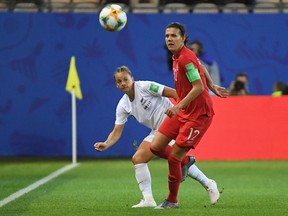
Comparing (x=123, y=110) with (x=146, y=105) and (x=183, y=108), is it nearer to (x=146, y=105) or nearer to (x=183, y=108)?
(x=146, y=105)

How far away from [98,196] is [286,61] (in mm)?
10323

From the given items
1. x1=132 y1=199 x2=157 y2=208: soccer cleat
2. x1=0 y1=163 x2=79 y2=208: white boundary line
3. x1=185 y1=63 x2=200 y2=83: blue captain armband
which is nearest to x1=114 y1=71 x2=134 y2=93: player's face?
x1=185 y1=63 x2=200 y2=83: blue captain armband

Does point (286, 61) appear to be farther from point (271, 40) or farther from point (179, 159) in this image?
point (179, 159)

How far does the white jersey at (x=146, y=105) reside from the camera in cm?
1054

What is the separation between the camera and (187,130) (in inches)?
384

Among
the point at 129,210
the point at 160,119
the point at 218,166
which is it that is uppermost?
the point at 160,119

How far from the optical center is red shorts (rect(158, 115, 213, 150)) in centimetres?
973

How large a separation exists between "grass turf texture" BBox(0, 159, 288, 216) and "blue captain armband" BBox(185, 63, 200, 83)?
1409mm

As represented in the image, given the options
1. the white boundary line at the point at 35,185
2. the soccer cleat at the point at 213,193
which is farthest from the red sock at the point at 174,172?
the white boundary line at the point at 35,185

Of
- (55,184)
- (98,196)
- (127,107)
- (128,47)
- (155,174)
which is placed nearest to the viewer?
(127,107)

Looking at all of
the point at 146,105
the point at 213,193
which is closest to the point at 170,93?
the point at 146,105

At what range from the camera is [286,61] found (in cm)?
Result: 2105

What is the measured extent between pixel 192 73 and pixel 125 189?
3803 millimetres

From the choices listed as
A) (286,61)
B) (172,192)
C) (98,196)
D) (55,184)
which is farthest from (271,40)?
(172,192)
